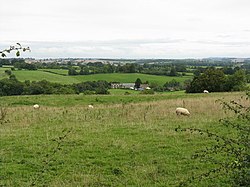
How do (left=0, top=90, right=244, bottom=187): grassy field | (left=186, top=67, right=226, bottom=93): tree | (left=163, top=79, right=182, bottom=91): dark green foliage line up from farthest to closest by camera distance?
(left=163, top=79, right=182, bottom=91): dark green foliage < (left=186, top=67, right=226, bottom=93): tree < (left=0, top=90, right=244, bottom=187): grassy field

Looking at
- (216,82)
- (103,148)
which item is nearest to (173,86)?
(216,82)

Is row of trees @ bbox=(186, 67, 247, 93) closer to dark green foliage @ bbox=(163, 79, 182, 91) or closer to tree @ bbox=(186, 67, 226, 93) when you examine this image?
tree @ bbox=(186, 67, 226, 93)

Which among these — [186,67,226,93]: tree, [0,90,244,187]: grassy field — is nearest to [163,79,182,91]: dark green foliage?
[186,67,226,93]: tree

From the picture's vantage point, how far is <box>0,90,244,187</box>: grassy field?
7.85 metres

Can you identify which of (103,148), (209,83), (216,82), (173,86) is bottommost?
(173,86)

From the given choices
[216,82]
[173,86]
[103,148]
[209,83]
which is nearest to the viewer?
[103,148]

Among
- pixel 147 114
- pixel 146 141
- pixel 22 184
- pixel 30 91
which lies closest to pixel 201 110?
pixel 147 114

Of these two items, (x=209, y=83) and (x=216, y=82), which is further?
(x=216, y=82)

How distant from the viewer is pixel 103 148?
10.6 meters

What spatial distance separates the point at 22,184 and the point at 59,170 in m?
1.15

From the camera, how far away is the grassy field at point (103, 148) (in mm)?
7852

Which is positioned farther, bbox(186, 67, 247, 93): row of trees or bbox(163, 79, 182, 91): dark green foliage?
bbox(163, 79, 182, 91): dark green foliage

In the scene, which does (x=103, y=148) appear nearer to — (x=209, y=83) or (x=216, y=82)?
(x=209, y=83)

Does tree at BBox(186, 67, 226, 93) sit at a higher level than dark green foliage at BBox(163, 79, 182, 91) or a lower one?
higher
